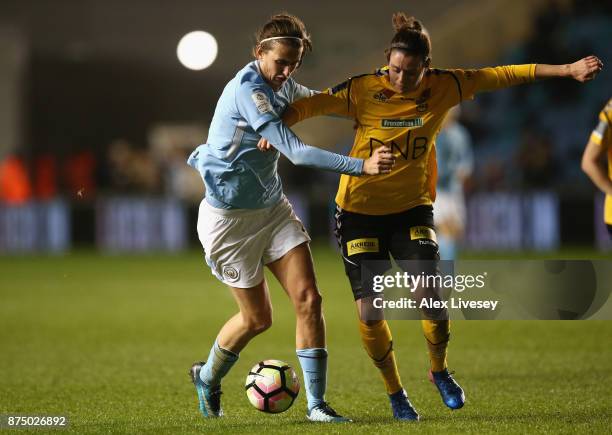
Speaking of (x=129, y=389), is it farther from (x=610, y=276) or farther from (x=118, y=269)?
(x=118, y=269)

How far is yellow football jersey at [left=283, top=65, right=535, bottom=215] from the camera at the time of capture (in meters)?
5.71

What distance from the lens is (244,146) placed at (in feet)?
18.4

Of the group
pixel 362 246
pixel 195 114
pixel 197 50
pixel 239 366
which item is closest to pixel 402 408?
pixel 362 246

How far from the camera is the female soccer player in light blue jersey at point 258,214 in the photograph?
18.0 feet

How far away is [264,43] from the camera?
551 cm

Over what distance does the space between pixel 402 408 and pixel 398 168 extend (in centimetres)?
120

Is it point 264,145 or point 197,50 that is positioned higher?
point 197,50

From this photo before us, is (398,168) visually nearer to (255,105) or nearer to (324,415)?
(255,105)

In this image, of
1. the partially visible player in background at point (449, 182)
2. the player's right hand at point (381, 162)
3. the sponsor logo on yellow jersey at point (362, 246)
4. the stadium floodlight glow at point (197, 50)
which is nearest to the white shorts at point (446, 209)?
the partially visible player in background at point (449, 182)

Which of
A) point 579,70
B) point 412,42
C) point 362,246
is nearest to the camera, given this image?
point 412,42

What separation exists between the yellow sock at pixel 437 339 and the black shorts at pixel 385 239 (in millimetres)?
338

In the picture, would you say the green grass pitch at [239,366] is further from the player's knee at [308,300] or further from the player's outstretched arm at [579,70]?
the player's outstretched arm at [579,70]

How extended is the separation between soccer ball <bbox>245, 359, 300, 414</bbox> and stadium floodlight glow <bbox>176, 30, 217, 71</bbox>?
19.1m

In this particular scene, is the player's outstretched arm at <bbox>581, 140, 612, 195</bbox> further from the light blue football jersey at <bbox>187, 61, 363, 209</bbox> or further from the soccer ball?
the soccer ball
